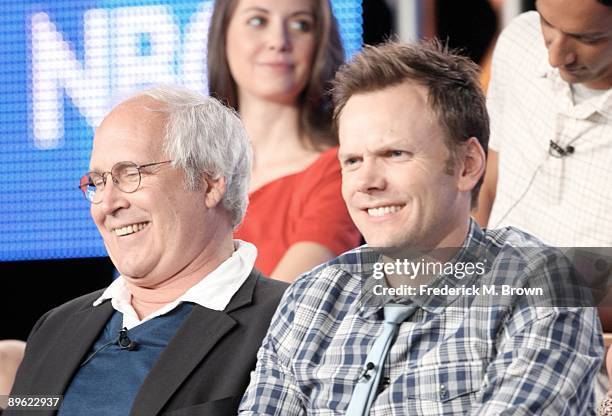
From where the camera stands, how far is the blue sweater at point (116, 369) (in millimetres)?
2090

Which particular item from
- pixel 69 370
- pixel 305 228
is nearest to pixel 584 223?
pixel 305 228

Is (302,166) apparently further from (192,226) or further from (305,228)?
(192,226)

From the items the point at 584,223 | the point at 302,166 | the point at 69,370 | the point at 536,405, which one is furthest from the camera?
the point at 302,166

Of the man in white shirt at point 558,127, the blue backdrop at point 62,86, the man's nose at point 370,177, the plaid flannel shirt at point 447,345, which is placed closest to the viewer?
the plaid flannel shirt at point 447,345

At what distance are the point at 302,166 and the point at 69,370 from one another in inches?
40.1

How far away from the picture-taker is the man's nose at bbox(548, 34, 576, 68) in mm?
2346

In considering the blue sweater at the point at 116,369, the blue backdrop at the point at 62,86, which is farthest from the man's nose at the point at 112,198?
the blue backdrop at the point at 62,86

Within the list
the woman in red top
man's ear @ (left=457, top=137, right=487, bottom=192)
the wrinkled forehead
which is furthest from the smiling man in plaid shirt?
the woman in red top

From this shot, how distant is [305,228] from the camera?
9.30ft

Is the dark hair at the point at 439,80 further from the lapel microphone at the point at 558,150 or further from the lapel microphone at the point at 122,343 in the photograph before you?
the lapel microphone at the point at 122,343

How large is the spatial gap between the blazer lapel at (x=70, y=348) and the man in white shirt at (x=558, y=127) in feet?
3.07

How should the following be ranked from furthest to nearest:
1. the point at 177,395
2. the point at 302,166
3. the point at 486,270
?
1. the point at 302,166
2. the point at 177,395
3. the point at 486,270

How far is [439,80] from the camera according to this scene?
1.95m

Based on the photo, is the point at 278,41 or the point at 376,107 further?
the point at 278,41
